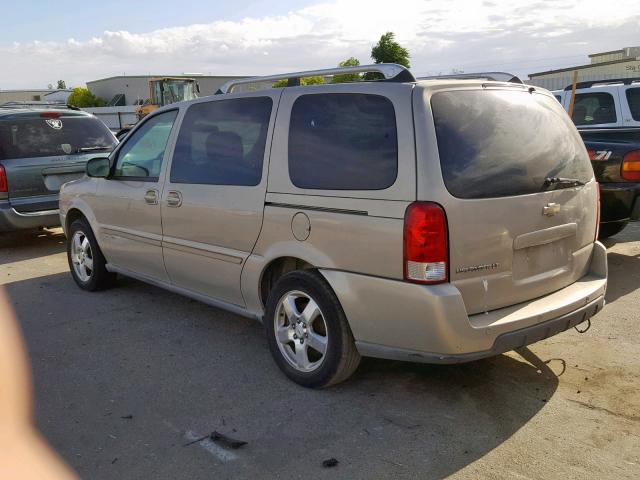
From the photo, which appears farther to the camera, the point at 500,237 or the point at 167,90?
the point at 167,90

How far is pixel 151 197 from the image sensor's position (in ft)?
16.9

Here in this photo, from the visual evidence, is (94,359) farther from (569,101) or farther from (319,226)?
(569,101)

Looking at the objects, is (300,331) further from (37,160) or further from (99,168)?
(37,160)

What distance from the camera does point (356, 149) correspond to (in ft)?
11.9

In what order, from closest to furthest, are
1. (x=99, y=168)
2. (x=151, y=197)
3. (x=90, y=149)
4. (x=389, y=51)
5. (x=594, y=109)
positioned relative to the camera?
1. (x=151, y=197)
2. (x=99, y=168)
3. (x=90, y=149)
4. (x=594, y=109)
5. (x=389, y=51)

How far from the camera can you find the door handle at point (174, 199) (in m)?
4.83

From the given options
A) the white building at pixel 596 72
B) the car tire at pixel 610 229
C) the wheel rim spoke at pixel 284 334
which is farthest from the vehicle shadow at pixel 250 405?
the white building at pixel 596 72

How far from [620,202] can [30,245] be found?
751cm

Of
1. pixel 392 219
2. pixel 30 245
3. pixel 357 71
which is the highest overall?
pixel 357 71

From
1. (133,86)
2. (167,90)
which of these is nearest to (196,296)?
(167,90)

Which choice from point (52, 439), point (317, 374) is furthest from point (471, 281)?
point (52, 439)

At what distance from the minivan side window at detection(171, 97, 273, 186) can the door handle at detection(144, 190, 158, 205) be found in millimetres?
268

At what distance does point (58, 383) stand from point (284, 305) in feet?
5.08

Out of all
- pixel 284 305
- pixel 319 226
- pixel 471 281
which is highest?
pixel 319 226
